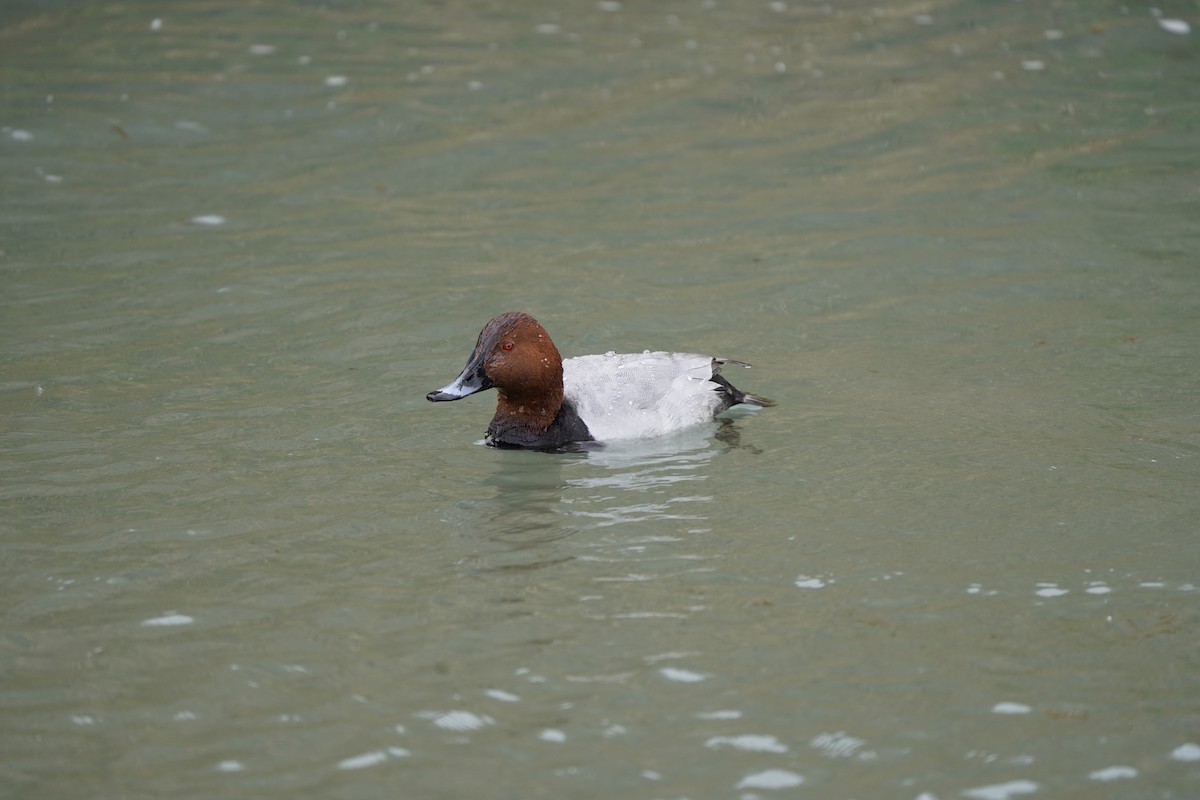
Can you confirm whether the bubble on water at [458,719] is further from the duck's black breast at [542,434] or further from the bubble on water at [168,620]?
the duck's black breast at [542,434]

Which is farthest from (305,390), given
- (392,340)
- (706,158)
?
(706,158)

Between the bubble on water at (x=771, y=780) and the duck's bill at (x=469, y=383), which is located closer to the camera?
the bubble on water at (x=771, y=780)

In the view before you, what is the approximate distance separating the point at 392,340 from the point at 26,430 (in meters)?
2.29

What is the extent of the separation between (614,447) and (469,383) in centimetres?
83

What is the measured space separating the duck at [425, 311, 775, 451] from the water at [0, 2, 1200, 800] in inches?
6.8

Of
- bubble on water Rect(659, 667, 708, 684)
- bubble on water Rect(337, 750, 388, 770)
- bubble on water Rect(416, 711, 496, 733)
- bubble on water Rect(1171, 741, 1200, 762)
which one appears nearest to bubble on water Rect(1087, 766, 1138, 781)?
bubble on water Rect(1171, 741, 1200, 762)

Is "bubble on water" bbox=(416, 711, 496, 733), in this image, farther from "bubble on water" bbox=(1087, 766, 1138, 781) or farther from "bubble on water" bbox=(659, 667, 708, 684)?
"bubble on water" bbox=(1087, 766, 1138, 781)

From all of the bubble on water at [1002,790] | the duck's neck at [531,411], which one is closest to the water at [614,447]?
the bubble on water at [1002,790]

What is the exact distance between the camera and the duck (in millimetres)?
7223

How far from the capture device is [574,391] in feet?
24.5

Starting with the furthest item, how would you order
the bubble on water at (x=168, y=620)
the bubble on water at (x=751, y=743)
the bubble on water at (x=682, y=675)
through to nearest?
the bubble on water at (x=168, y=620) < the bubble on water at (x=682, y=675) < the bubble on water at (x=751, y=743)

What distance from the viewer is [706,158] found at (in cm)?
1230

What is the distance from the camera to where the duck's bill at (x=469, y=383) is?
7.17 meters

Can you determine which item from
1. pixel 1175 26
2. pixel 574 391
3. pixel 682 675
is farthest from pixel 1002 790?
pixel 1175 26
